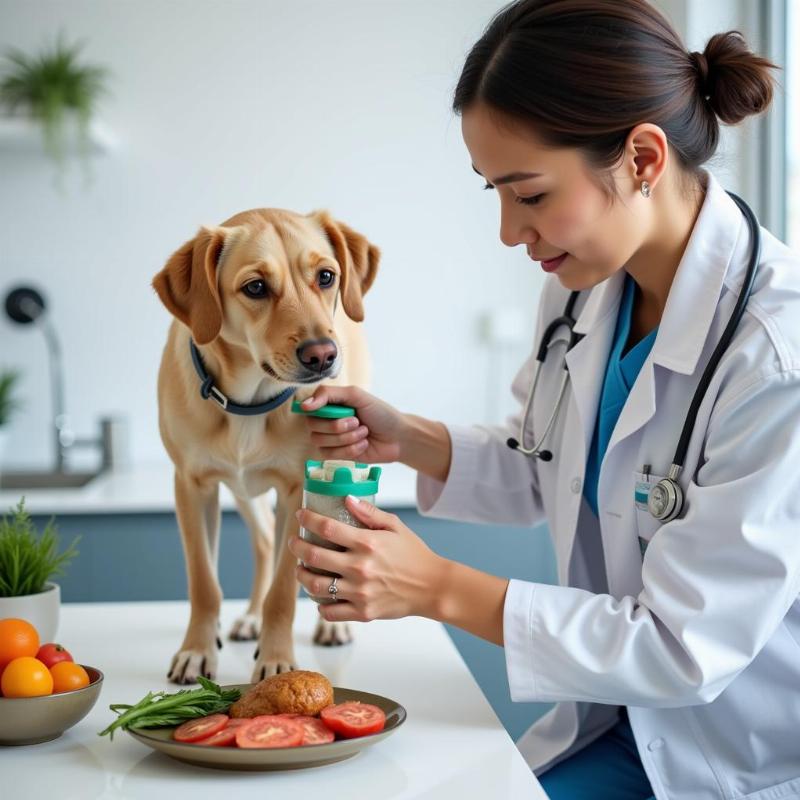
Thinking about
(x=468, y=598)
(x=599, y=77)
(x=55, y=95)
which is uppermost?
(x=55, y=95)

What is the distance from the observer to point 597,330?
1.46m

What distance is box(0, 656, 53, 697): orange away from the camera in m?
1.06

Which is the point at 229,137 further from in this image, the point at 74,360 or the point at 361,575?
the point at 361,575

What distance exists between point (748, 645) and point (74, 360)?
3045mm

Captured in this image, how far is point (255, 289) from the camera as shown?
4.73ft

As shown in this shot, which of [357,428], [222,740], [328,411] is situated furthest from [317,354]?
[222,740]

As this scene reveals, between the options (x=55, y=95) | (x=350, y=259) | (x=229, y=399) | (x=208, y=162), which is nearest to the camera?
(x=229, y=399)

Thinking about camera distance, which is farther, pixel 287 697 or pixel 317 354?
pixel 317 354

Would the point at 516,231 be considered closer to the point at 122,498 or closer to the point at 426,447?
the point at 426,447

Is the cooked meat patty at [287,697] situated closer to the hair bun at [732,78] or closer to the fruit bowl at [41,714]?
the fruit bowl at [41,714]

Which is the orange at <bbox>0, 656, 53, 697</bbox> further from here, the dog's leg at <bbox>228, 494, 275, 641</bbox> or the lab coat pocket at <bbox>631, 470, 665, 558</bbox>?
the lab coat pocket at <bbox>631, 470, 665, 558</bbox>

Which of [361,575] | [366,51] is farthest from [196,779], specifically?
[366,51]

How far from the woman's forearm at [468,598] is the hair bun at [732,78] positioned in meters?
0.68

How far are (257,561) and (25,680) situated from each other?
0.79 meters
